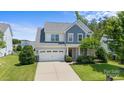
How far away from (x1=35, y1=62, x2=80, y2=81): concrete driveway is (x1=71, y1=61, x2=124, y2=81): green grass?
41 centimetres

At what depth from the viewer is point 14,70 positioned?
14508 millimetres

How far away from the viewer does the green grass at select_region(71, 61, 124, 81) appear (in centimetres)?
1387

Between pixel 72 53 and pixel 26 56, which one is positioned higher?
pixel 72 53

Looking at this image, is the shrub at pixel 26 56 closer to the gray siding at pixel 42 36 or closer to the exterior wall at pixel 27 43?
the exterior wall at pixel 27 43

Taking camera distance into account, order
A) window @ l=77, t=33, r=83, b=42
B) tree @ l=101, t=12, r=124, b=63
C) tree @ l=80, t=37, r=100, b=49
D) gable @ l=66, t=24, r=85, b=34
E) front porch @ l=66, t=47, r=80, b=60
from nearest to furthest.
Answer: tree @ l=101, t=12, r=124, b=63 < tree @ l=80, t=37, r=100, b=49 < front porch @ l=66, t=47, r=80, b=60 < window @ l=77, t=33, r=83, b=42 < gable @ l=66, t=24, r=85, b=34

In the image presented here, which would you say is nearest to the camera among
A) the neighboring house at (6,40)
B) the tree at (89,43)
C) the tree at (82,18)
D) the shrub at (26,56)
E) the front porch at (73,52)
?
the shrub at (26,56)

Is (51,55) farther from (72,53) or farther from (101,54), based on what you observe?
(101,54)

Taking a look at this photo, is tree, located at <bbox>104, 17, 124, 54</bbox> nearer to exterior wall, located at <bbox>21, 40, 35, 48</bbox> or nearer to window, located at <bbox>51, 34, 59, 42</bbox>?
window, located at <bbox>51, 34, 59, 42</bbox>

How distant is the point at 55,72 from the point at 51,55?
5.93 feet

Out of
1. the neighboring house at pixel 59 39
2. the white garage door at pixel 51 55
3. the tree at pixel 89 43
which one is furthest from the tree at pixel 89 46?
the white garage door at pixel 51 55

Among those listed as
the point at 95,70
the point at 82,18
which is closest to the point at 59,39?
the point at 82,18

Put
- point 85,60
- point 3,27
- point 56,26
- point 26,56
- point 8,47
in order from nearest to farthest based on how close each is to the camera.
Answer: point 26,56 → point 85,60 → point 3,27 → point 8,47 → point 56,26

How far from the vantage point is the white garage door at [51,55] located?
15981 mm

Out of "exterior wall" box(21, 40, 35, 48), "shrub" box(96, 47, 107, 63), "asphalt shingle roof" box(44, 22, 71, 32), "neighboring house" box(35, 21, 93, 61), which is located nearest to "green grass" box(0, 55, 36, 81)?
"exterior wall" box(21, 40, 35, 48)
